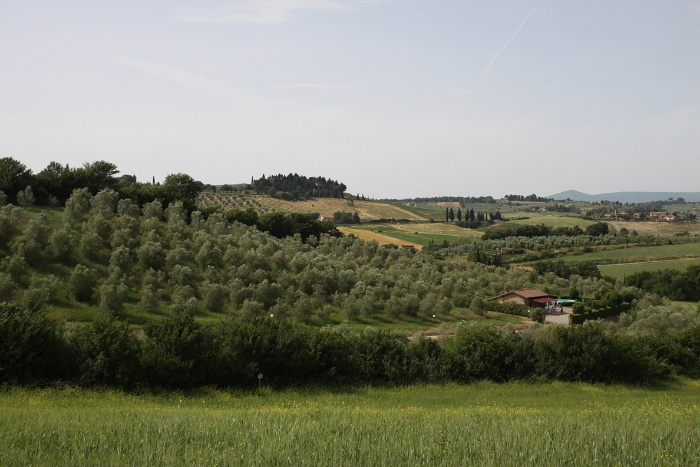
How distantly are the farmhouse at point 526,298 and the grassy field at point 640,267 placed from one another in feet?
89.1

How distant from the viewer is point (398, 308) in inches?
2168

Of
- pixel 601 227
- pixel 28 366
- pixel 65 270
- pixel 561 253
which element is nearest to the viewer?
pixel 28 366

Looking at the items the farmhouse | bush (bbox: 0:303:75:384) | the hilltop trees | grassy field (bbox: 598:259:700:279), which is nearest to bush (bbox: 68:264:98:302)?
bush (bbox: 0:303:75:384)

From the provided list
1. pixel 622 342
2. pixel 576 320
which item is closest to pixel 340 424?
pixel 622 342

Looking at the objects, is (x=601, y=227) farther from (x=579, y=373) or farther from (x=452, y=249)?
(x=579, y=373)

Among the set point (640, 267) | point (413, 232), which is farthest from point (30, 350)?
point (413, 232)

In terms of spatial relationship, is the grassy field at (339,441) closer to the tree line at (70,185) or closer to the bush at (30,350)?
the bush at (30,350)

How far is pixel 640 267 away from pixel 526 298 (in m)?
40.5

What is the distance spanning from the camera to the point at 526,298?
65938 millimetres

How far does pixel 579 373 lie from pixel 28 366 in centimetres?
2912

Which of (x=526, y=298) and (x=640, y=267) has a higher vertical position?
(x=640, y=267)

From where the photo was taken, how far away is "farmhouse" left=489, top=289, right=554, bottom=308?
217 ft

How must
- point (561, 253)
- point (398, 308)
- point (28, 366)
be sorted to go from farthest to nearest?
point (561, 253)
point (398, 308)
point (28, 366)

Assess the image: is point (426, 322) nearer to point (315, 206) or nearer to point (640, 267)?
point (640, 267)
